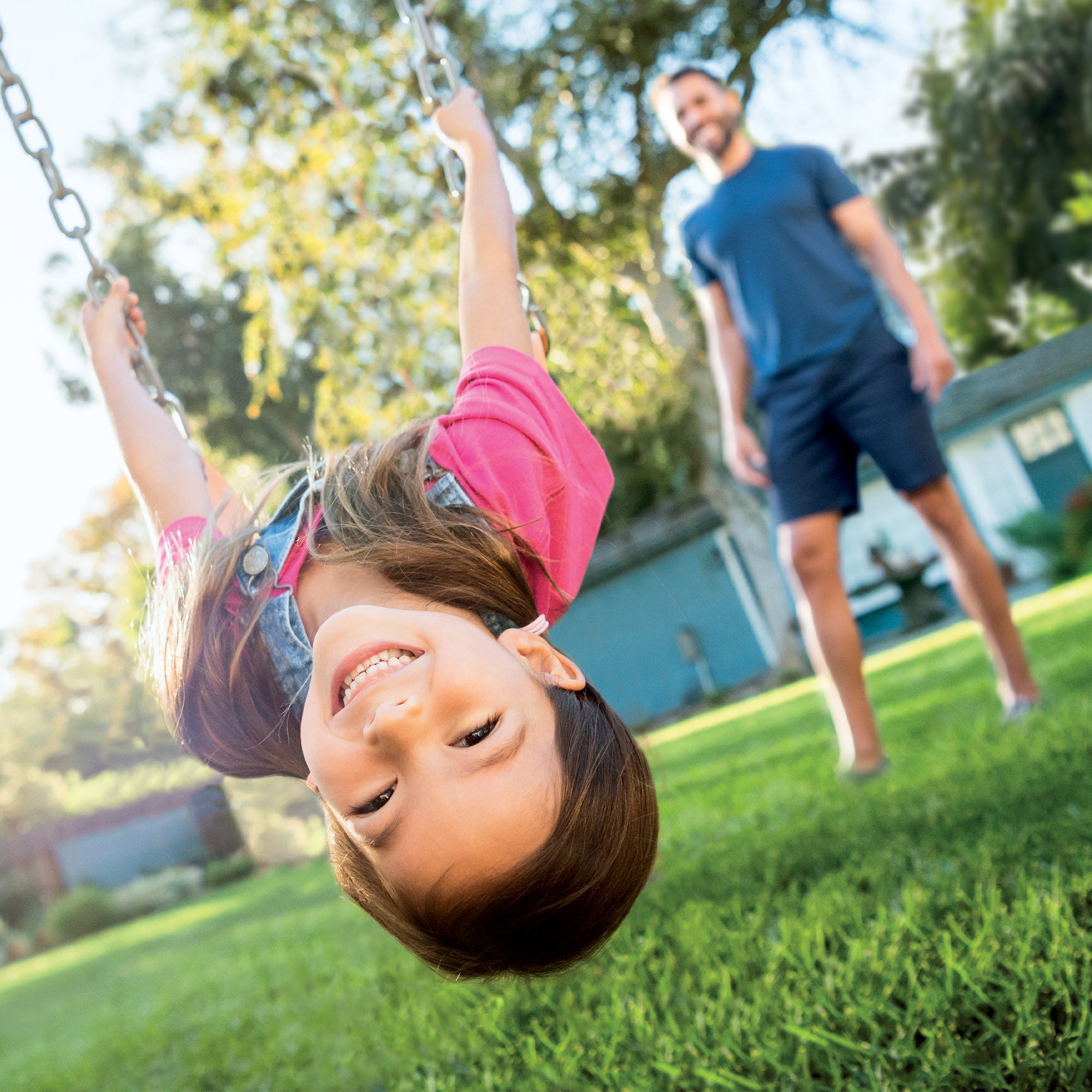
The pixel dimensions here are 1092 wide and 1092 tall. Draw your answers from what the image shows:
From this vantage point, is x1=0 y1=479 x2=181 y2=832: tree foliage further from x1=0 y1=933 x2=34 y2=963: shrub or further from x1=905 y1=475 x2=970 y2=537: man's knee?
x1=905 y1=475 x2=970 y2=537: man's knee

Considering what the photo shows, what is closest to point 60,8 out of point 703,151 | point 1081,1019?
point 703,151

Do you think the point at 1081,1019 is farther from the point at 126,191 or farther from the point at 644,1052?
the point at 126,191

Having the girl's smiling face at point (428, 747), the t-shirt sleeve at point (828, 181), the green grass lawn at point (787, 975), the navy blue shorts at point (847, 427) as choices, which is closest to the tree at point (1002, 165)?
the green grass lawn at point (787, 975)

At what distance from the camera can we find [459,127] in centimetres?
210

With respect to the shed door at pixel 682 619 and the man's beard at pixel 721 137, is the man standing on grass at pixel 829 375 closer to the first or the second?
the man's beard at pixel 721 137

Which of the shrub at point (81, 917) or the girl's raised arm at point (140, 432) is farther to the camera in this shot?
the shrub at point (81, 917)

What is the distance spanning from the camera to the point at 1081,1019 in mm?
1264

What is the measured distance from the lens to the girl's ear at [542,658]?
62.2 inches

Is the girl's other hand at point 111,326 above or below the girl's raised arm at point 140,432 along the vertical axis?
above

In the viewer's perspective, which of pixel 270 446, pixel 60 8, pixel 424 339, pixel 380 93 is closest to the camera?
pixel 60 8

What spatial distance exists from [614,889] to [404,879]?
33cm

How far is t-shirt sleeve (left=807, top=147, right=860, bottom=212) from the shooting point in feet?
10.7

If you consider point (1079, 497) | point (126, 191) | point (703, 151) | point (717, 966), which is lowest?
point (1079, 497)

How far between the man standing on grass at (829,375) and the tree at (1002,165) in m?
8.92
